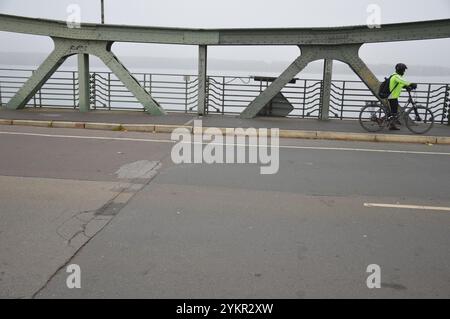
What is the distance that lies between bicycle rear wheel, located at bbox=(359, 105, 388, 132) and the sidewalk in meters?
0.24

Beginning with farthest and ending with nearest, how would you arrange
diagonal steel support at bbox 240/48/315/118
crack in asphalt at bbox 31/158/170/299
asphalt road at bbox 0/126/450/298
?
diagonal steel support at bbox 240/48/315/118
crack in asphalt at bbox 31/158/170/299
asphalt road at bbox 0/126/450/298

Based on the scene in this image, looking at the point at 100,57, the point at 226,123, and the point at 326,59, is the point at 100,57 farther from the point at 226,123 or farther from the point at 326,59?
the point at 326,59

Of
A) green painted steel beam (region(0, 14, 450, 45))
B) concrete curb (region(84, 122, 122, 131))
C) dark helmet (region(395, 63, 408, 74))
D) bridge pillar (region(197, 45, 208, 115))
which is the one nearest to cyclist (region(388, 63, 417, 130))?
dark helmet (region(395, 63, 408, 74))

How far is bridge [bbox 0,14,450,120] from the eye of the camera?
551 inches

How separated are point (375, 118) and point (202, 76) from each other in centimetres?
571

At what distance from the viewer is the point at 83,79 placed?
606 inches

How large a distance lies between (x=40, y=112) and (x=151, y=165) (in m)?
8.83

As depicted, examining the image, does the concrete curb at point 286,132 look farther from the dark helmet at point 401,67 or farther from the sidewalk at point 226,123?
the dark helmet at point 401,67

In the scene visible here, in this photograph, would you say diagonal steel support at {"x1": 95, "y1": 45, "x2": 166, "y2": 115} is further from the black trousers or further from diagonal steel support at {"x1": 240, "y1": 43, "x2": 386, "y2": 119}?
the black trousers

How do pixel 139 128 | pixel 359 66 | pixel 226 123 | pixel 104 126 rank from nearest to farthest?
pixel 139 128
pixel 104 126
pixel 226 123
pixel 359 66

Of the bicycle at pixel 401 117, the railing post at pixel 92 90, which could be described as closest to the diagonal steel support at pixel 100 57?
the railing post at pixel 92 90

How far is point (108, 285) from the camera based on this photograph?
3760mm

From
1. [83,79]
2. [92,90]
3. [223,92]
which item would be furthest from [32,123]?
[223,92]
